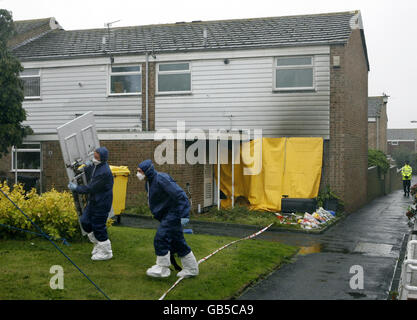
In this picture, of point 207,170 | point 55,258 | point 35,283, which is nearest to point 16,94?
point 207,170

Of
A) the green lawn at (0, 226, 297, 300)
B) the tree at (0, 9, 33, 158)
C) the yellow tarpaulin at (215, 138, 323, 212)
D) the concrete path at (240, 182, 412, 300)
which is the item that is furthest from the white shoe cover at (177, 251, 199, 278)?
the tree at (0, 9, 33, 158)

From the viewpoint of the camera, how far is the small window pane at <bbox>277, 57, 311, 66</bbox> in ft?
55.5

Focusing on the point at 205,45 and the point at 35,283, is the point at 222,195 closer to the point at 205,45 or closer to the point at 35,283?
the point at 205,45

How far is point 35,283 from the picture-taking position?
6.62 metres

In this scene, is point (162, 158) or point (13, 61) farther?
point (13, 61)

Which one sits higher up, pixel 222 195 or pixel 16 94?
pixel 16 94

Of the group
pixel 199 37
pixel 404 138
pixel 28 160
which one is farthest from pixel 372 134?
pixel 404 138

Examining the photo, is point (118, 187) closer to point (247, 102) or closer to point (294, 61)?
point (247, 102)

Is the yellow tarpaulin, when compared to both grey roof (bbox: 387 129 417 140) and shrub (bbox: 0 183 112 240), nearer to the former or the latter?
shrub (bbox: 0 183 112 240)

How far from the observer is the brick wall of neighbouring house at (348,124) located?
1652 centimetres

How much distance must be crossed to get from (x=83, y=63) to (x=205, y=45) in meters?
4.97

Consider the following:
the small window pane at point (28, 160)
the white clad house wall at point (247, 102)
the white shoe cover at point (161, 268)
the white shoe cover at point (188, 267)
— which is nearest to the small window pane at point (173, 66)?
the white clad house wall at point (247, 102)

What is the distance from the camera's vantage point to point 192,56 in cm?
1812

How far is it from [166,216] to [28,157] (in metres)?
12.6
